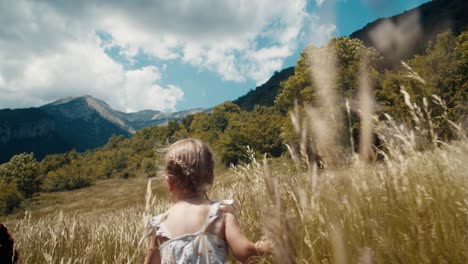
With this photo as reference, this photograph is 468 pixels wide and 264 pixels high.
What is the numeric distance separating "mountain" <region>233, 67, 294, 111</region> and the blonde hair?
6150 inches

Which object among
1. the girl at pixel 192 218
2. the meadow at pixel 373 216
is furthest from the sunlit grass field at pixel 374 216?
the girl at pixel 192 218

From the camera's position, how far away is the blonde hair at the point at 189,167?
2.39 meters

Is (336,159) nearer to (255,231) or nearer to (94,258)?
(255,231)

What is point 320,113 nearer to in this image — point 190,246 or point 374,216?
point 374,216

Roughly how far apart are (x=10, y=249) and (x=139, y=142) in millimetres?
112663

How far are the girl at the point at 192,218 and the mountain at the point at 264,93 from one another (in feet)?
513

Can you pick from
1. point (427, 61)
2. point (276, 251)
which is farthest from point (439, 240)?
point (427, 61)

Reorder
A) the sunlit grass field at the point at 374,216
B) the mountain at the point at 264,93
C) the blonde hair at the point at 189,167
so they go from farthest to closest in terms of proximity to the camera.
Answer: the mountain at the point at 264,93, the blonde hair at the point at 189,167, the sunlit grass field at the point at 374,216

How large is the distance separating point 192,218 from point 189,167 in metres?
0.36

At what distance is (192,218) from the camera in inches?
89.1

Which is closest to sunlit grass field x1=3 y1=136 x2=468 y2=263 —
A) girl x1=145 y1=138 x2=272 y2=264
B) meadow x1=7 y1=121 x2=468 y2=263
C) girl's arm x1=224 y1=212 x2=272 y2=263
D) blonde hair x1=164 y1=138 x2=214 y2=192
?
meadow x1=7 y1=121 x2=468 y2=263

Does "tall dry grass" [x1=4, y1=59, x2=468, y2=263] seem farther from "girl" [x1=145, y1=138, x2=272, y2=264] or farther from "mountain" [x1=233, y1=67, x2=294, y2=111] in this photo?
"mountain" [x1=233, y1=67, x2=294, y2=111]

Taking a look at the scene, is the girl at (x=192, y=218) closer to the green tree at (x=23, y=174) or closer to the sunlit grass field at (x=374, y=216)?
the sunlit grass field at (x=374, y=216)

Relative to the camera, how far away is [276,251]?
0.94 metres
